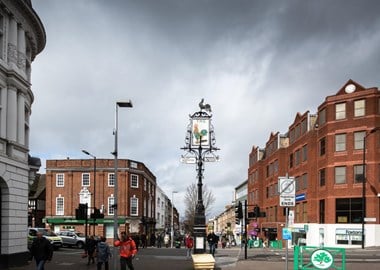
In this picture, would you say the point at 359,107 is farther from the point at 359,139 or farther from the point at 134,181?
the point at 134,181

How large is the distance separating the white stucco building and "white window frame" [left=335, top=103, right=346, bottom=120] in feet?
119

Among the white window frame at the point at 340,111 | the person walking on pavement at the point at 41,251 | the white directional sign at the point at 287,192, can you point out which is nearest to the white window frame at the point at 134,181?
the white window frame at the point at 340,111

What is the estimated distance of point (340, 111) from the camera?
54438mm

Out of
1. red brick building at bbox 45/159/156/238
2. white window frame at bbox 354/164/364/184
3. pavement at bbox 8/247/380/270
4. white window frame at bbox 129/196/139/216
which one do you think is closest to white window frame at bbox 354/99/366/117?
Answer: white window frame at bbox 354/164/364/184

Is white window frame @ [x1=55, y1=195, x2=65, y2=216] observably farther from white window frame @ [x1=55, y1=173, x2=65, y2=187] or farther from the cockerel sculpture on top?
the cockerel sculpture on top

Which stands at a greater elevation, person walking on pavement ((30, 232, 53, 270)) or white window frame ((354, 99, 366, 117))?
white window frame ((354, 99, 366, 117))

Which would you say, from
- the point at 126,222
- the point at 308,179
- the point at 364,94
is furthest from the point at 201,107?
the point at 126,222

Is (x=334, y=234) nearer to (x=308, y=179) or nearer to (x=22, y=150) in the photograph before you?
(x=308, y=179)

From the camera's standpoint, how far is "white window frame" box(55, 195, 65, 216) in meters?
70.8

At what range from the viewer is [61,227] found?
7081 centimetres

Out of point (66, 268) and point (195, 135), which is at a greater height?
point (195, 135)

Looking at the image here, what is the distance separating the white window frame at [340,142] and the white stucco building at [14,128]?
36.4m

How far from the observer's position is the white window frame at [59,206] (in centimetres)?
7081

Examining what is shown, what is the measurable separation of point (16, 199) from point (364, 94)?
38632mm
